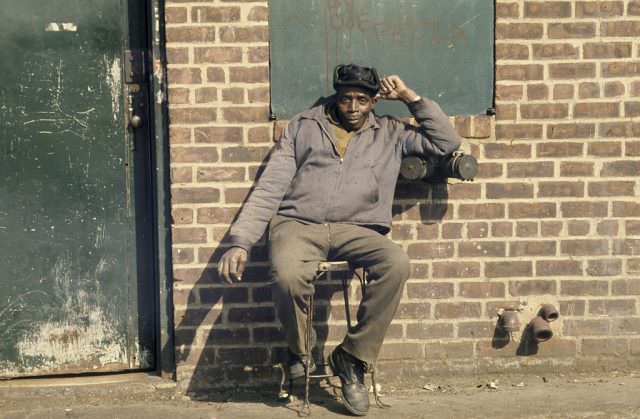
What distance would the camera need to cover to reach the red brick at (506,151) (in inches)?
224

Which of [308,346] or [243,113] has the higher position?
[243,113]

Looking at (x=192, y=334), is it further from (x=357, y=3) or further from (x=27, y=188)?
(x=357, y=3)

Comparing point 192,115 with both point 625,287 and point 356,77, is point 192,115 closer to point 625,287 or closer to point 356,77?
point 356,77

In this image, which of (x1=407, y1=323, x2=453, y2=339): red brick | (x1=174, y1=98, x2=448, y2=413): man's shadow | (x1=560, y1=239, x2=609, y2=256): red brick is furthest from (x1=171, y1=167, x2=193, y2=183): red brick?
(x1=560, y1=239, x2=609, y2=256): red brick

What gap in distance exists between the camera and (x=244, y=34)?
5.52 meters

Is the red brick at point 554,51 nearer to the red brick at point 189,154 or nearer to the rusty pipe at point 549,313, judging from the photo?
the rusty pipe at point 549,313

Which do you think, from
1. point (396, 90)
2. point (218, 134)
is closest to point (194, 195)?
point (218, 134)

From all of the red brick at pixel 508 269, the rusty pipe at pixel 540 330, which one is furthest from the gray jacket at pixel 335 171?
the rusty pipe at pixel 540 330

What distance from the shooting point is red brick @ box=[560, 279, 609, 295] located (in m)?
5.76

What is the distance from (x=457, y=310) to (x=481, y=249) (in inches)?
14.5

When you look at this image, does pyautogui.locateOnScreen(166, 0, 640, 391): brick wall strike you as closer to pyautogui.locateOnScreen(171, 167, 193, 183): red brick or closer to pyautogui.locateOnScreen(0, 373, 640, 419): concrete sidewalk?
pyautogui.locateOnScreen(171, 167, 193, 183): red brick

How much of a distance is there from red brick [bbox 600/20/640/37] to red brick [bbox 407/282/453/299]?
1647 millimetres

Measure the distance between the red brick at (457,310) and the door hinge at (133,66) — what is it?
2.11 m

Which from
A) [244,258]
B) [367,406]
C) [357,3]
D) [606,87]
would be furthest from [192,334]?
[606,87]
